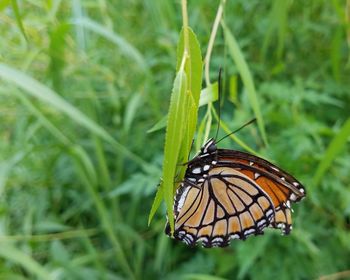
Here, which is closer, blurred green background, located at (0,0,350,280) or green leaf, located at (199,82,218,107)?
green leaf, located at (199,82,218,107)

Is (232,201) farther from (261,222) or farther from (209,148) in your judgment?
(209,148)

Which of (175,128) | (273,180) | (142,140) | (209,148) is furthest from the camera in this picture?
(142,140)

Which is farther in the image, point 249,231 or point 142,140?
point 142,140

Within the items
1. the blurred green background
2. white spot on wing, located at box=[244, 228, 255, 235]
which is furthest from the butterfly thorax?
the blurred green background

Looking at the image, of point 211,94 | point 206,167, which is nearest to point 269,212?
point 206,167

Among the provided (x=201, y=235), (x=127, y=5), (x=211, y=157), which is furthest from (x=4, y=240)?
(x=127, y=5)

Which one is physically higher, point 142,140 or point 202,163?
point 142,140

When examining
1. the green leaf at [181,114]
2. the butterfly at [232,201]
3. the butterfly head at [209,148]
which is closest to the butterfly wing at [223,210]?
the butterfly at [232,201]

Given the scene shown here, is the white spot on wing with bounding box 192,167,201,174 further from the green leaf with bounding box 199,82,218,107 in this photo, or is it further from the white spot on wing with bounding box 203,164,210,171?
the green leaf with bounding box 199,82,218,107
